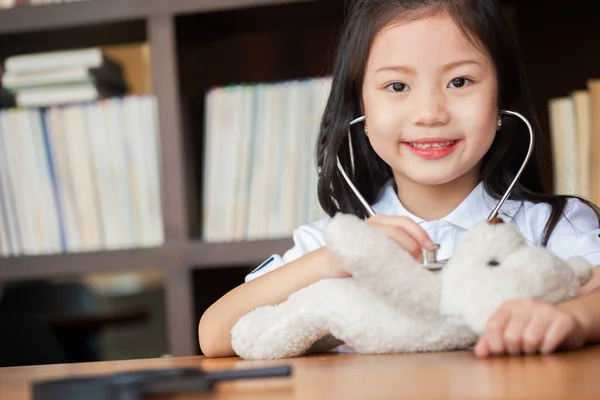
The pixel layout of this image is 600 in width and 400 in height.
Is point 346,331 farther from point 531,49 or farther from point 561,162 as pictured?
point 531,49

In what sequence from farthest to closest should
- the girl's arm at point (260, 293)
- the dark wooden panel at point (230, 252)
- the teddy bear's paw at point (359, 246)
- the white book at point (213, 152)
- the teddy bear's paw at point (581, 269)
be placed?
1. the white book at point (213, 152)
2. the dark wooden panel at point (230, 252)
3. the girl's arm at point (260, 293)
4. the teddy bear's paw at point (581, 269)
5. the teddy bear's paw at point (359, 246)

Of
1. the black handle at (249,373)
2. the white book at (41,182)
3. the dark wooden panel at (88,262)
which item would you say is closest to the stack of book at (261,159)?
the dark wooden panel at (88,262)

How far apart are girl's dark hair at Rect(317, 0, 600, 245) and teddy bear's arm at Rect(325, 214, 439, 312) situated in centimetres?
54

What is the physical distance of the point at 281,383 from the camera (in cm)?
65

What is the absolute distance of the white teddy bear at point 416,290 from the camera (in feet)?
2.57

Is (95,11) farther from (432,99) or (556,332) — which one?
(556,332)

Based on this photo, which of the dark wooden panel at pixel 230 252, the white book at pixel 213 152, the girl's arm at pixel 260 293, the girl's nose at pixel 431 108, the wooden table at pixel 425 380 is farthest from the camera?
A: the white book at pixel 213 152

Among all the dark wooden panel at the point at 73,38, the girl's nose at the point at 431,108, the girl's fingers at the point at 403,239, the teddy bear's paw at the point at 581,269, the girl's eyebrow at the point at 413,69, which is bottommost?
the teddy bear's paw at the point at 581,269

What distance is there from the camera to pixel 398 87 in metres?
1.27

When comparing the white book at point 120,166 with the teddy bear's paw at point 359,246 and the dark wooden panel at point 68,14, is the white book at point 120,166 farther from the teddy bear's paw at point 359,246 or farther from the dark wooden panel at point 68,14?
the teddy bear's paw at point 359,246

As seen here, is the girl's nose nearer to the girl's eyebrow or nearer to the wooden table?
the girl's eyebrow

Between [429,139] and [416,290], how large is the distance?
47 cm

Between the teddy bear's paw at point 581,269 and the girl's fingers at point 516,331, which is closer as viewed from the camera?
the girl's fingers at point 516,331

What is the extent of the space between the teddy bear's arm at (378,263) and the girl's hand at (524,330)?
0.21ft
